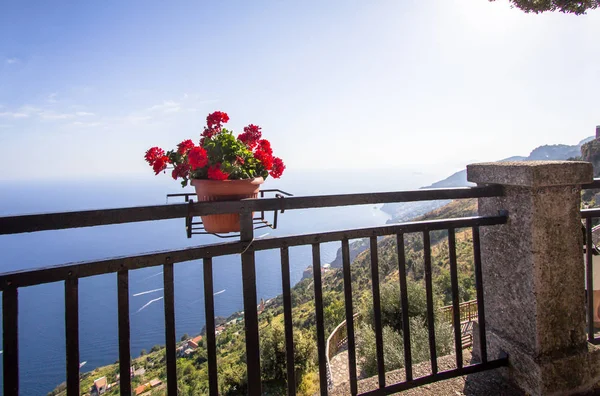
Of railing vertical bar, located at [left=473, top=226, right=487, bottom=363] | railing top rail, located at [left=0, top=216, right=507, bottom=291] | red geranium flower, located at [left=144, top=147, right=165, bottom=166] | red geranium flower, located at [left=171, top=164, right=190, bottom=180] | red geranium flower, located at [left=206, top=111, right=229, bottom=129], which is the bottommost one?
railing vertical bar, located at [left=473, top=226, right=487, bottom=363]

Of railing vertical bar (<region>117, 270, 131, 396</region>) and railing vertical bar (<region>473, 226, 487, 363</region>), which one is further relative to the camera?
railing vertical bar (<region>473, 226, 487, 363</region>)

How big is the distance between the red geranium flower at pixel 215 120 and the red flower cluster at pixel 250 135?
0.14 meters

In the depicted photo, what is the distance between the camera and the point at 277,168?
2096 mm

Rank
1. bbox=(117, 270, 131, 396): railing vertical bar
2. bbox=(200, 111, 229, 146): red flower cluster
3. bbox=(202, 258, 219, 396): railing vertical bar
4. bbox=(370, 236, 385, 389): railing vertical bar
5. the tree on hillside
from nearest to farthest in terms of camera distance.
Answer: bbox=(117, 270, 131, 396): railing vertical bar
bbox=(202, 258, 219, 396): railing vertical bar
bbox=(370, 236, 385, 389): railing vertical bar
bbox=(200, 111, 229, 146): red flower cluster
the tree on hillside

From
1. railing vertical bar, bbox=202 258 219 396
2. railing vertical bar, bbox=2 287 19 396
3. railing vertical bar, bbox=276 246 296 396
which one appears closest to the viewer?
railing vertical bar, bbox=2 287 19 396

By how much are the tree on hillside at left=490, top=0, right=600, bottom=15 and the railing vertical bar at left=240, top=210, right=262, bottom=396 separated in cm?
772

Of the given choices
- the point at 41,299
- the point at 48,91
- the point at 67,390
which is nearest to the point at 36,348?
the point at 41,299

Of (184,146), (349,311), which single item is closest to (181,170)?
(184,146)

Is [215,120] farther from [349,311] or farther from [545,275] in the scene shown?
[545,275]

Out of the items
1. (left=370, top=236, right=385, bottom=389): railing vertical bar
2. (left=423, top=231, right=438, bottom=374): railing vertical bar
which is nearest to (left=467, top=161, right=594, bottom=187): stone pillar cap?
(left=423, top=231, right=438, bottom=374): railing vertical bar

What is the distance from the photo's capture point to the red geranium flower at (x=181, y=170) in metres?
1.89

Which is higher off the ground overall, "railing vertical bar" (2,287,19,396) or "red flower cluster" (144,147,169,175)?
"red flower cluster" (144,147,169,175)

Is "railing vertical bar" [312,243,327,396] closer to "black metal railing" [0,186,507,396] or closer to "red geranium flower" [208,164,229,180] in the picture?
"black metal railing" [0,186,507,396]

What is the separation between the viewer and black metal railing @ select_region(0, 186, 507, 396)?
44.6 inches
